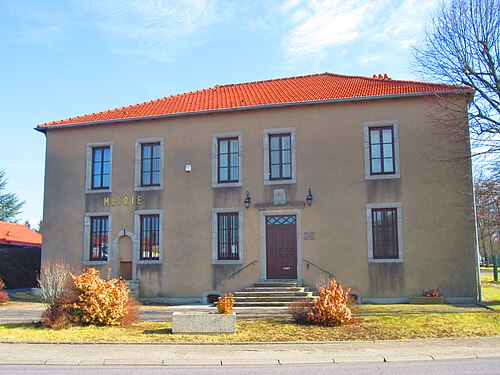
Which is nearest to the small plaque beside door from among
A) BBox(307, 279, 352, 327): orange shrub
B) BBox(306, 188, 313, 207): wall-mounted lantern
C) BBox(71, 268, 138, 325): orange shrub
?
BBox(306, 188, 313, 207): wall-mounted lantern

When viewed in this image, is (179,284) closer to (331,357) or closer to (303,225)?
(303,225)

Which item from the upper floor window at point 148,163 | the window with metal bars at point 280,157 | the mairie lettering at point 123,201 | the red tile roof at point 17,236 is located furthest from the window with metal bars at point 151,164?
the red tile roof at point 17,236

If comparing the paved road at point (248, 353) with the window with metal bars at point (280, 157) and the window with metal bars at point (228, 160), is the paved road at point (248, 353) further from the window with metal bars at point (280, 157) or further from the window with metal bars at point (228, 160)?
the window with metal bars at point (228, 160)

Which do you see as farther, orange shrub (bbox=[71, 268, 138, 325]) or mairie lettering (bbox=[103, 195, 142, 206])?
mairie lettering (bbox=[103, 195, 142, 206])

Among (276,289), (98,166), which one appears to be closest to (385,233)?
(276,289)

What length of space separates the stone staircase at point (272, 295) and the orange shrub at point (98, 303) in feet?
17.3

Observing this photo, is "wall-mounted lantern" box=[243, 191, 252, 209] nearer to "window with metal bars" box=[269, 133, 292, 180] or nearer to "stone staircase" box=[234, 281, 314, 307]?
"window with metal bars" box=[269, 133, 292, 180]

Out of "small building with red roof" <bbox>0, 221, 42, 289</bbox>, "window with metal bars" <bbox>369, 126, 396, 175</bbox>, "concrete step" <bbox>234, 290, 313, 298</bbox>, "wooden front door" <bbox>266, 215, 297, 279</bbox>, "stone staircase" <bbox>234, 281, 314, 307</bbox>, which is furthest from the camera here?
"small building with red roof" <bbox>0, 221, 42, 289</bbox>

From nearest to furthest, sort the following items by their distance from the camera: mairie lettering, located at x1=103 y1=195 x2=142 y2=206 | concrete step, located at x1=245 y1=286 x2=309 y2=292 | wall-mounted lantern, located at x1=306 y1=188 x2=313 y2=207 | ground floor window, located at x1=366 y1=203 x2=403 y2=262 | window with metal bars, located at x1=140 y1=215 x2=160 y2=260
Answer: concrete step, located at x1=245 y1=286 x2=309 y2=292 < ground floor window, located at x1=366 y1=203 x2=403 y2=262 < wall-mounted lantern, located at x1=306 y1=188 x2=313 y2=207 < window with metal bars, located at x1=140 y1=215 x2=160 y2=260 < mairie lettering, located at x1=103 y1=195 x2=142 y2=206

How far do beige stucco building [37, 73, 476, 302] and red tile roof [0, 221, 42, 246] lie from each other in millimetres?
12604

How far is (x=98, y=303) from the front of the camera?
41.3ft

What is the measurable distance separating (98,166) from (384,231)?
11292mm

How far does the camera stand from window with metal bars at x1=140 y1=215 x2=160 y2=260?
2005 centimetres

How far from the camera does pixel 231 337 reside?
11.3 meters
